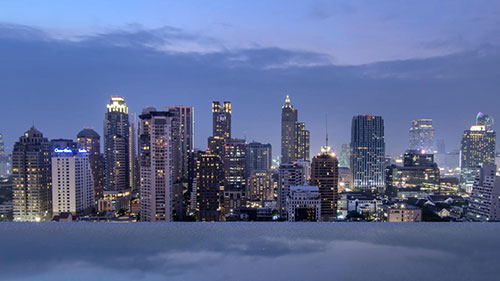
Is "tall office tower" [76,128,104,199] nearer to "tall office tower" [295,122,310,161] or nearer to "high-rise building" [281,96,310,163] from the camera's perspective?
"high-rise building" [281,96,310,163]

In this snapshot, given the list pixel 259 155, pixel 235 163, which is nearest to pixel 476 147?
pixel 259 155

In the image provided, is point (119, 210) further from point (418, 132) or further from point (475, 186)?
point (418, 132)

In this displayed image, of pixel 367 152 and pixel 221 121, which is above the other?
pixel 221 121

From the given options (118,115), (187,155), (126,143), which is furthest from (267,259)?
(118,115)

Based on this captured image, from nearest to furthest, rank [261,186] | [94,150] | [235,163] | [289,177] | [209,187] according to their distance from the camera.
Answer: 1. [289,177]
2. [209,187]
3. [261,186]
4. [235,163]
5. [94,150]

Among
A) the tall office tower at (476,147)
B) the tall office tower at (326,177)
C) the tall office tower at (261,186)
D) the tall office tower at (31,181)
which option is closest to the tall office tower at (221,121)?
the tall office tower at (261,186)

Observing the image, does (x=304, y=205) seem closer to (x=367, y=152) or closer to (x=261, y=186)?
(x=261, y=186)

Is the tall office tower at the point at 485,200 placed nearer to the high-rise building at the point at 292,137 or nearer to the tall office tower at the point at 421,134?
the high-rise building at the point at 292,137
